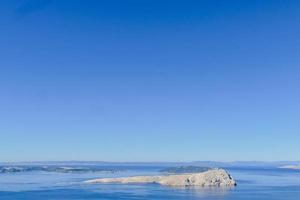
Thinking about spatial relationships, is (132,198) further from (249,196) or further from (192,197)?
(249,196)

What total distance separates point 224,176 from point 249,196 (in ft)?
80.6

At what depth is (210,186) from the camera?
92250 millimetres

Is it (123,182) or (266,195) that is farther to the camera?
(123,182)

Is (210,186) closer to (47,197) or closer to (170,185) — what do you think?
(170,185)

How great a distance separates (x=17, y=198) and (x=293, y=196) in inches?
1705

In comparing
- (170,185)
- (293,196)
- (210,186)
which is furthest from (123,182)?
(293,196)

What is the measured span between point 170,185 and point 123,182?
12.7 m

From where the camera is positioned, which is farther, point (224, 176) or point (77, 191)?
point (224, 176)

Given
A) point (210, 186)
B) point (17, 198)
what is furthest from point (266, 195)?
point (17, 198)

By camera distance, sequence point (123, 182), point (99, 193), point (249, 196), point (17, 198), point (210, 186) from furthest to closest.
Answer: point (123, 182)
point (210, 186)
point (99, 193)
point (249, 196)
point (17, 198)

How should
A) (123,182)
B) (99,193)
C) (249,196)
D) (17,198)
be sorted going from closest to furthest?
1. (17,198)
2. (249,196)
3. (99,193)
4. (123,182)

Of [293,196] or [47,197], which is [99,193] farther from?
[293,196]

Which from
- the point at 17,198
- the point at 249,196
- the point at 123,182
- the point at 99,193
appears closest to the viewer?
the point at 17,198

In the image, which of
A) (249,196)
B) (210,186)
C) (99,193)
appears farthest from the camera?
(210,186)
